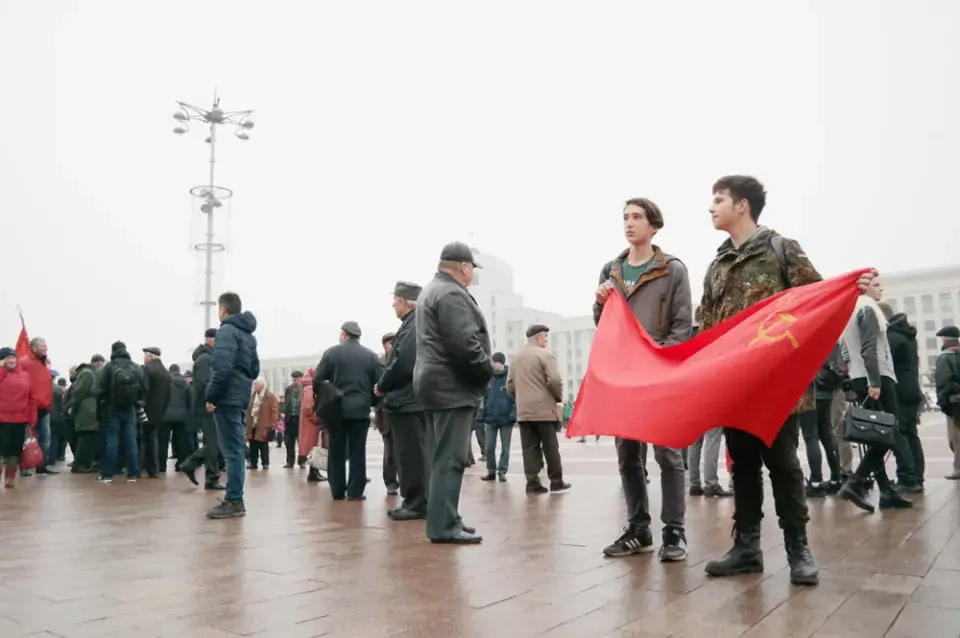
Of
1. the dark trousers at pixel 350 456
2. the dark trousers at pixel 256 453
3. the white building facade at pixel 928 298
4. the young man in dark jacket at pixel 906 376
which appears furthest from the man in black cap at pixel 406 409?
the white building facade at pixel 928 298

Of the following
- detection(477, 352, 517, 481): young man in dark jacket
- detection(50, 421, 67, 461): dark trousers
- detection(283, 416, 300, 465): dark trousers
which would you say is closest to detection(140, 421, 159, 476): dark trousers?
detection(283, 416, 300, 465): dark trousers

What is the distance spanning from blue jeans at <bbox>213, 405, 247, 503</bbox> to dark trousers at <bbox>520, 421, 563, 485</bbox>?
354 cm

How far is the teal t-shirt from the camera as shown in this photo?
4.92 metres

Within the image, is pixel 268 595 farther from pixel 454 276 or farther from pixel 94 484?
pixel 94 484

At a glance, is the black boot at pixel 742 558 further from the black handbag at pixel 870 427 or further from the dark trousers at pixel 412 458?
the dark trousers at pixel 412 458

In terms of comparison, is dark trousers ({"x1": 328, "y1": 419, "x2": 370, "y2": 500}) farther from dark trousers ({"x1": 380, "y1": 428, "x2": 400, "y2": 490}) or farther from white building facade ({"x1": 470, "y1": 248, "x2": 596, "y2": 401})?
white building facade ({"x1": 470, "y1": 248, "x2": 596, "y2": 401})

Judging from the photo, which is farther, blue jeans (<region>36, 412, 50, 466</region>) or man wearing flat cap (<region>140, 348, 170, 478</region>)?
blue jeans (<region>36, 412, 50, 466</region>)

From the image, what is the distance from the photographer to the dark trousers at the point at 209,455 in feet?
33.2

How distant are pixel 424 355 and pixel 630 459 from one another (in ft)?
5.73

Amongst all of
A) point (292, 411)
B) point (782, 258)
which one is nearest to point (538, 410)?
point (782, 258)

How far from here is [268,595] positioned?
380 centimetres

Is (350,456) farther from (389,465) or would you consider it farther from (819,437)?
(819,437)

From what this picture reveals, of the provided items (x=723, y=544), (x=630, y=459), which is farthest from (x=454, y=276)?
(x=723, y=544)

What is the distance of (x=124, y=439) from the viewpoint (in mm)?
12195
